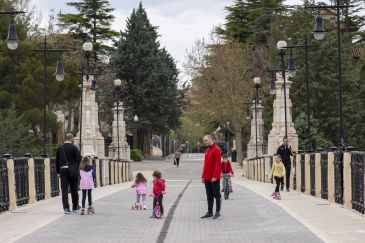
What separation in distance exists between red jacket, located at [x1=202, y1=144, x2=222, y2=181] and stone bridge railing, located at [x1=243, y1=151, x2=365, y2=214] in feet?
9.49

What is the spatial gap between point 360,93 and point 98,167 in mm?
33726

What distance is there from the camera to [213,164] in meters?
17.2

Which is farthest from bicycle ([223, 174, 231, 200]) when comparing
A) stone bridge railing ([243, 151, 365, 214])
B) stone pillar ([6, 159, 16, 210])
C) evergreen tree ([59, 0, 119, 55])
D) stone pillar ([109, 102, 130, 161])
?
evergreen tree ([59, 0, 119, 55])

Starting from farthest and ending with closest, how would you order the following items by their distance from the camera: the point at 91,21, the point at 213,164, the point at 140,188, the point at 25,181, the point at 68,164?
1. the point at 91,21
2. the point at 25,181
3. the point at 140,188
4. the point at 68,164
5. the point at 213,164

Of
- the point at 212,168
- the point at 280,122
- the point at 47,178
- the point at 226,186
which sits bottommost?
the point at 226,186

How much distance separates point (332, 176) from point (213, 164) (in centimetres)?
519

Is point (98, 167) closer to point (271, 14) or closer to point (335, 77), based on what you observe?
point (335, 77)

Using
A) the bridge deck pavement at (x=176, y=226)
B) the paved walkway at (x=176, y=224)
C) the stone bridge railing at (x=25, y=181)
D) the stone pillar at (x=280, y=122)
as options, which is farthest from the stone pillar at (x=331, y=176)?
the stone pillar at (x=280, y=122)

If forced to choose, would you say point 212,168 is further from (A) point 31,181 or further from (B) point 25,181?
(A) point 31,181

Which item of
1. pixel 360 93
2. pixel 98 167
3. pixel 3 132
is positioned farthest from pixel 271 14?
pixel 98 167

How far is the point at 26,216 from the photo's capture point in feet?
59.0

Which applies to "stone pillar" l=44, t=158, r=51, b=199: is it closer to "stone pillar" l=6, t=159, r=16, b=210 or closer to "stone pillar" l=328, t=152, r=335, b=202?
"stone pillar" l=6, t=159, r=16, b=210

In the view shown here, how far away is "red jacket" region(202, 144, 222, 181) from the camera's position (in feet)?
56.4

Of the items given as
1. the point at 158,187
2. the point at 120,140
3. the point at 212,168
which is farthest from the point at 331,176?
the point at 120,140
